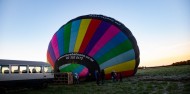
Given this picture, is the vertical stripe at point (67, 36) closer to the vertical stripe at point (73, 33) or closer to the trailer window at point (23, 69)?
the vertical stripe at point (73, 33)

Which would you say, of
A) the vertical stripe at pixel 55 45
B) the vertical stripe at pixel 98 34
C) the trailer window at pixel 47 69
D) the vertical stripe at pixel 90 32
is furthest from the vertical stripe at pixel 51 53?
the vertical stripe at pixel 98 34

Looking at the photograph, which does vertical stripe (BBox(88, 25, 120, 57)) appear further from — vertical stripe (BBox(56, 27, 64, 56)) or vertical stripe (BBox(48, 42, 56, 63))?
vertical stripe (BBox(48, 42, 56, 63))

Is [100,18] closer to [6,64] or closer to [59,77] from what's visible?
[59,77]

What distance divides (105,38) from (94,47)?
1.17 m

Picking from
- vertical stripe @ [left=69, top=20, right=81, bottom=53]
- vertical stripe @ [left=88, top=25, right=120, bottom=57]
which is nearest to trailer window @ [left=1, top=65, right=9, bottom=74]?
vertical stripe @ [left=69, top=20, right=81, bottom=53]

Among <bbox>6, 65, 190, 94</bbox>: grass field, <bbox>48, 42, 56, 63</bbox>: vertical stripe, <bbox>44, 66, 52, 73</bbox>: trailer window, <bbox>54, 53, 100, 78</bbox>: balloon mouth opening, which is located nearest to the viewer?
<bbox>6, 65, 190, 94</bbox>: grass field

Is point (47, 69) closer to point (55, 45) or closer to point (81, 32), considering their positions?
point (81, 32)

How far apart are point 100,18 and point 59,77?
5.99 m

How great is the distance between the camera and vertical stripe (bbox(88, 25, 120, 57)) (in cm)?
1912

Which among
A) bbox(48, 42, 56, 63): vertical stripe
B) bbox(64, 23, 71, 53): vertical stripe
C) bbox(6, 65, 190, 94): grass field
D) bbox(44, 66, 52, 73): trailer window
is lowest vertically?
bbox(6, 65, 190, 94): grass field

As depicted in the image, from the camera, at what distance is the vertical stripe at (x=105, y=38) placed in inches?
753

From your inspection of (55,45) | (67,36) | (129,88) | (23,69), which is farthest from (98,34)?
(23,69)

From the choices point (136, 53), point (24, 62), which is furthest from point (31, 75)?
point (136, 53)

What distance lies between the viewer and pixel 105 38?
767 inches
